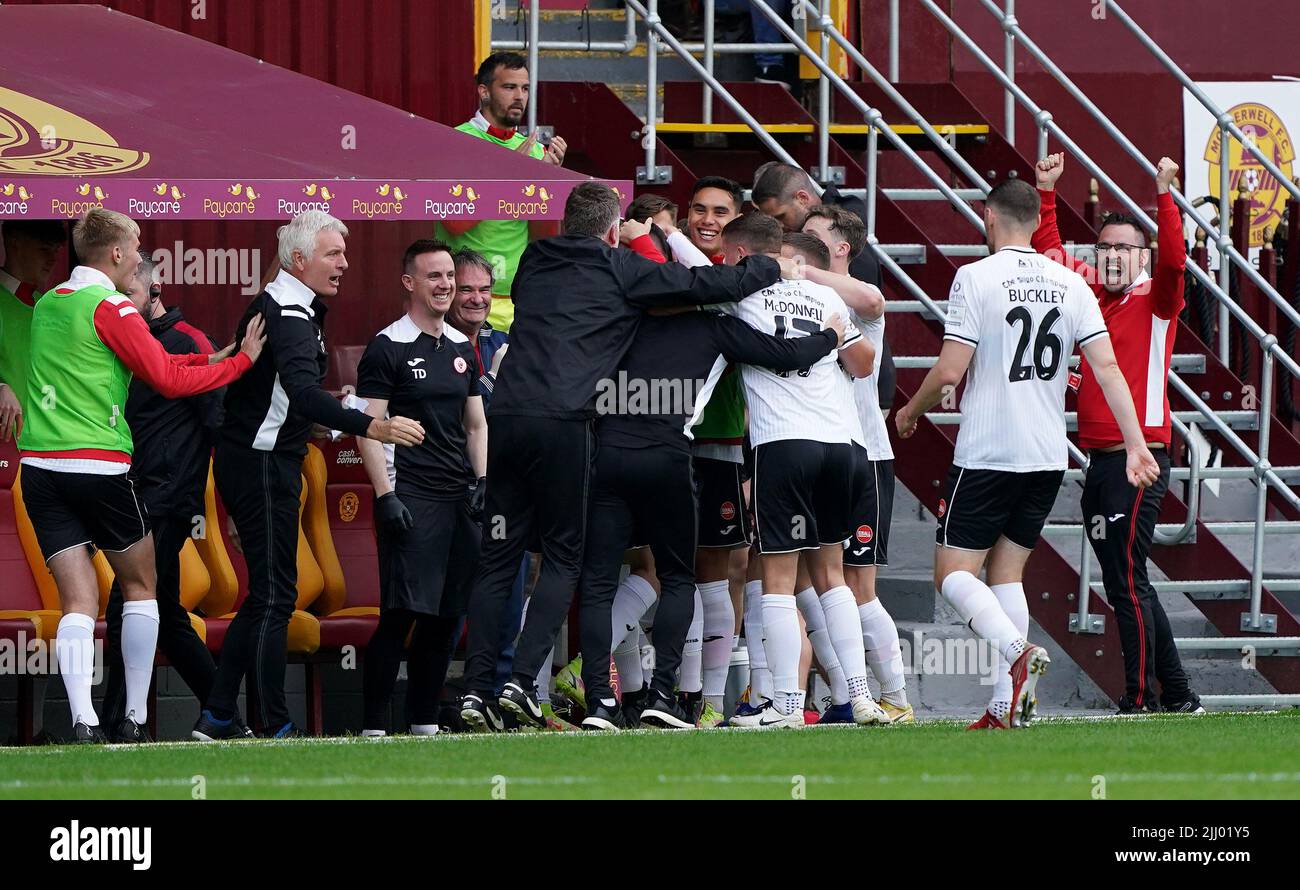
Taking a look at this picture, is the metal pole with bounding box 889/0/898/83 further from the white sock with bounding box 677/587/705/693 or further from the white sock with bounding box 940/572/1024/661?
the white sock with bounding box 940/572/1024/661

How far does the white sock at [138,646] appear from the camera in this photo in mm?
8562

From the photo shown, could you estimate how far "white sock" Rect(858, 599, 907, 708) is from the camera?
917cm

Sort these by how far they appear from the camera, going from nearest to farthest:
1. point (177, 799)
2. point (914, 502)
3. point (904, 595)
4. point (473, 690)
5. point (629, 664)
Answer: point (177, 799), point (473, 690), point (629, 664), point (904, 595), point (914, 502)

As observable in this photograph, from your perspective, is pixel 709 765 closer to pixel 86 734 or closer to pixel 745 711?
pixel 745 711

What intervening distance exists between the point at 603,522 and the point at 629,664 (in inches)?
38.8

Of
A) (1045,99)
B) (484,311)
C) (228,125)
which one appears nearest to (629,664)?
(484,311)

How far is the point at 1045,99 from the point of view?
582 inches

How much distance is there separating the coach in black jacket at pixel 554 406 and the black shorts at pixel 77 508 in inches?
55.7

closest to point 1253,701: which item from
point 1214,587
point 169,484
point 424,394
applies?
point 1214,587

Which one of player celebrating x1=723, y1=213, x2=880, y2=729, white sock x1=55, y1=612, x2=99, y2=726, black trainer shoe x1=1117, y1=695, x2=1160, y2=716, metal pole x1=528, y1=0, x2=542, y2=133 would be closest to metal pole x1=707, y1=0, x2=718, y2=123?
metal pole x1=528, y1=0, x2=542, y2=133

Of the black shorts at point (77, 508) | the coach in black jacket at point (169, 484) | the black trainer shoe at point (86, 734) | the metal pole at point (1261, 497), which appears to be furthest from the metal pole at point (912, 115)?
the black trainer shoe at point (86, 734)

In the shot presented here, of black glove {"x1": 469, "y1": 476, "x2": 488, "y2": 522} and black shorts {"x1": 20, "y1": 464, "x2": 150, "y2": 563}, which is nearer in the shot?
black shorts {"x1": 20, "y1": 464, "x2": 150, "y2": 563}

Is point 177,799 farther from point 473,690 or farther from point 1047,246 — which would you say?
point 1047,246

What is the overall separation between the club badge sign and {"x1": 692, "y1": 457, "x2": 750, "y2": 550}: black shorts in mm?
6978
